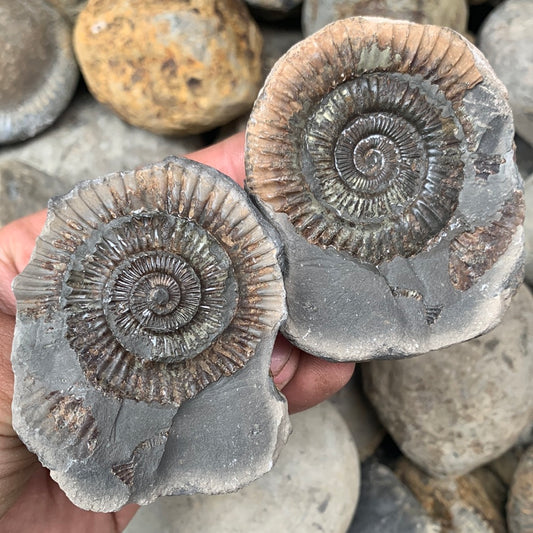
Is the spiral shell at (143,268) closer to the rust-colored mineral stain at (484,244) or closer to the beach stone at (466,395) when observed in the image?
the rust-colored mineral stain at (484,244)

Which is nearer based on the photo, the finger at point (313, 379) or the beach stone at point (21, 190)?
the finger at point (313, 379)

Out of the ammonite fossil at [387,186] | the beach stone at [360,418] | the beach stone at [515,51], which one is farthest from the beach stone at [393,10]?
the beach stone at [360,418]

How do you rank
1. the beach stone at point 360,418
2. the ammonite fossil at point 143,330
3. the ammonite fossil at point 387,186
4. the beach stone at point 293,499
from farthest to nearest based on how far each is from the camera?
the beach stone at point 360,418, the beach stone at point 293,499, the ammonite fossil at point 387,186, the ammonite fossil at point 143,330

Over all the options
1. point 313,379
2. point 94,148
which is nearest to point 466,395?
point 313,379

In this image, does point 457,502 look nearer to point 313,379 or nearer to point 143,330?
point 313,379

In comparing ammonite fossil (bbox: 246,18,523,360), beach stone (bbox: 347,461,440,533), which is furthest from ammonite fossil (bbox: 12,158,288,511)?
beach stone (bbox: 347,461,440,533)

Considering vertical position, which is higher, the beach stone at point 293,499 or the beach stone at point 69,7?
the beach stone at point 69,7

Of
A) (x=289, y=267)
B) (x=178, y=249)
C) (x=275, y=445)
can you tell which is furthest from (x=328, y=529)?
(x=178, y=249)
